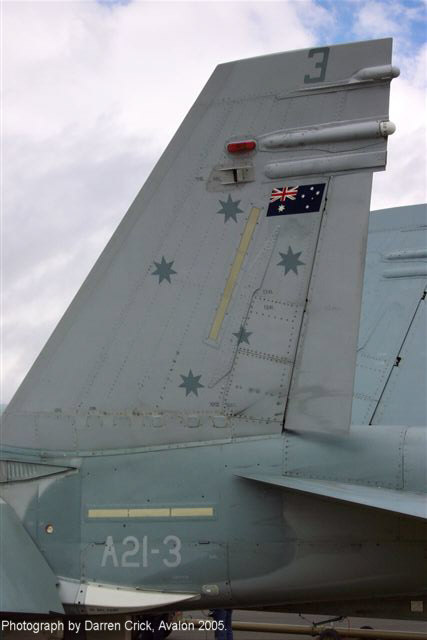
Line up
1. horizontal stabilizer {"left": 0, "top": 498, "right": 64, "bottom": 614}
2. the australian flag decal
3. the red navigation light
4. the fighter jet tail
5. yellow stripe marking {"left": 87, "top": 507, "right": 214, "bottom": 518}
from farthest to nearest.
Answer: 1. the red navigation light
2. the australian flag decal
3. the fighter jet tail
4. yellow stripe marking {"left": 87, "top": 507, "right": 214, "bottom": 518}
5. horizontal stabilizer {"left": 0, "top": 498, "right": 64, "bottom": 614}

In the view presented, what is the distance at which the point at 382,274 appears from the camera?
350 inches

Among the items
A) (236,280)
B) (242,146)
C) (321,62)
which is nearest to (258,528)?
(236,280)

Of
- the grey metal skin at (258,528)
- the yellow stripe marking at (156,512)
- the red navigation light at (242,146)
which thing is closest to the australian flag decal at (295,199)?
the red navigation light at (242,146)

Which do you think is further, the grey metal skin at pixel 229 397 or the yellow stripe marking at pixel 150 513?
the yellow stripe marking at pixel 150 513

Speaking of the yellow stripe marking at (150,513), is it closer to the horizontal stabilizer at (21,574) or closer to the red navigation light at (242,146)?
the horizontal stabilizer at (21,574)

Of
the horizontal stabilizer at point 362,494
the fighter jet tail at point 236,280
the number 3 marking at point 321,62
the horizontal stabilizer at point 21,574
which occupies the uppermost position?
the number 3 marking at point 321,62

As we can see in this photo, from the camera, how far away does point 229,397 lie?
537 centimetres

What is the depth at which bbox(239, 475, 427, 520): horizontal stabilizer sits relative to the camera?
4.43m

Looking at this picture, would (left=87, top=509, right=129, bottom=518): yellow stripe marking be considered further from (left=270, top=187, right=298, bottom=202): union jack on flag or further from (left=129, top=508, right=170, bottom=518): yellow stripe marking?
(left=270, top=187, right=298, bottom=202): union jack on flag

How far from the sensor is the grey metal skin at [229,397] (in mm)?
5031

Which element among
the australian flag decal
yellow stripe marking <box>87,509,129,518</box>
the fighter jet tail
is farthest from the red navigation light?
yellow stripe marking <box>87,509,129,518</box>

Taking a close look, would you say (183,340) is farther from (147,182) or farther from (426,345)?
(426,345)

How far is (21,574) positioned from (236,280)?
92.6 inches

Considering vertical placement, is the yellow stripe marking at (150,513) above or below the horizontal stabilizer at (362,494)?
below
